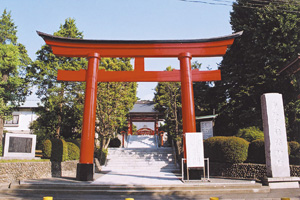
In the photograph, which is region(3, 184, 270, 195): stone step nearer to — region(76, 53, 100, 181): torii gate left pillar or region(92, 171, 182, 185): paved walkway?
region(92, 171, 182, 185): paved walkway

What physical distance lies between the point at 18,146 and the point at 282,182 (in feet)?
35.2

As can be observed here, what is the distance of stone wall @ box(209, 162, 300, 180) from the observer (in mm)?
8359

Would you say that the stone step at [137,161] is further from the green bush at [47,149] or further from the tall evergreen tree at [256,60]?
the green bush at [47,149]

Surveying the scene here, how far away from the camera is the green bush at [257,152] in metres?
9.05

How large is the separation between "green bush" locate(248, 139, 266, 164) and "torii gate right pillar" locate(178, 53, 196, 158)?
9.72 feet

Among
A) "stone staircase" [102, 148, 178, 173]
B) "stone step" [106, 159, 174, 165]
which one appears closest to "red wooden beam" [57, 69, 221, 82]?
"stone staircase" [102, 148, 178, 173]

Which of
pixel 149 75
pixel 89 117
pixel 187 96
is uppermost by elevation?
pixel 149 75

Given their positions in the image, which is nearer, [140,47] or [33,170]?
[33,170]

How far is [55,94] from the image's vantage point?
15023mm

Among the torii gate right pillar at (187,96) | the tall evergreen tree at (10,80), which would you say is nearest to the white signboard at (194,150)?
the torii gate right pillar at (187,96)

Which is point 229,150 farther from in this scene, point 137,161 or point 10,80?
point 10,80

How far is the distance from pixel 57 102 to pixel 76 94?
134 cm

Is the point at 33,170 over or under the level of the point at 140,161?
over

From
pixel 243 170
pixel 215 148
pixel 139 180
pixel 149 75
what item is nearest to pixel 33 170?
pixel 139 180
